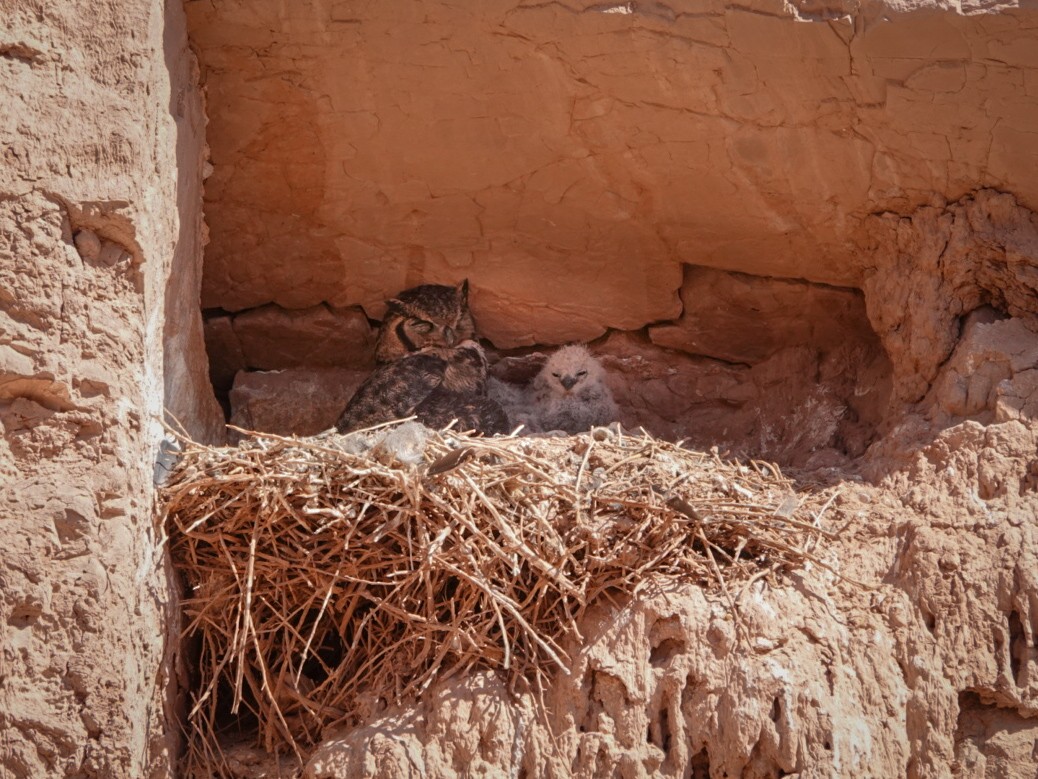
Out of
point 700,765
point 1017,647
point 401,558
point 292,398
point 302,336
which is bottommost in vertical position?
point 700,765

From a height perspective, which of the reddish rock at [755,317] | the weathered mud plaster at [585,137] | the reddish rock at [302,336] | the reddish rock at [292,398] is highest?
the weathered mud plaster at [585,137]

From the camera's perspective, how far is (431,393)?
4.39 m

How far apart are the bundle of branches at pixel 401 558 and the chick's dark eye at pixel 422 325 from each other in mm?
1077

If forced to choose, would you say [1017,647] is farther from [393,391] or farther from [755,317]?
[393,391]

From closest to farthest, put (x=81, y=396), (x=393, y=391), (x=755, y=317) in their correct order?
(x=81, y=396)
(x=393, y=391)
(x=755, y=317)

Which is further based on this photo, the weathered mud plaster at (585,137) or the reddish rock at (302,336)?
the reddish rock at (302,336)

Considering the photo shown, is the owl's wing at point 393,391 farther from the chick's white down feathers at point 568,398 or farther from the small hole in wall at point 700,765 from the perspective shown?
the small hole in wall at point 700,765

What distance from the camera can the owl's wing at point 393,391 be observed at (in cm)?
421

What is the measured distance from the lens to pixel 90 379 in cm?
310

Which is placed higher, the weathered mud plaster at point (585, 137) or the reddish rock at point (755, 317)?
the weathered mud plaster at point (585, 137)

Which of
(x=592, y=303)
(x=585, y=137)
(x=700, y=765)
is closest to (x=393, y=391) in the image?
(x=592, y=303)

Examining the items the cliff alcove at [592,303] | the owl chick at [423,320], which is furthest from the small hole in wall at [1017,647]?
the owl chick at [423,320]

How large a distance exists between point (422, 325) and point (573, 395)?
0.55m

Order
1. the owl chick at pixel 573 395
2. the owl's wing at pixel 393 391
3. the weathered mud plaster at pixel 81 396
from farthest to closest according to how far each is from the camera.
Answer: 1. the owl chick at pixel 573 395
2. the owl's wing at pixel 393 391
3. the weathered mud plaster at pixel 81 396
